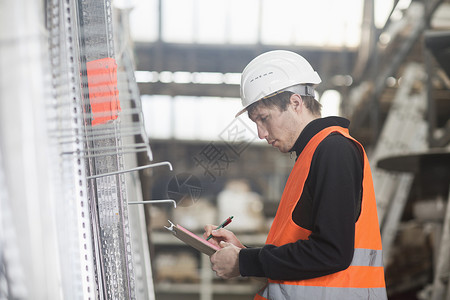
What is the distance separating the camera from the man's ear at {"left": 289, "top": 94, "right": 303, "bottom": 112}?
1938 millimetres

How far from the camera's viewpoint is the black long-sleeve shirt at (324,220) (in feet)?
5.36

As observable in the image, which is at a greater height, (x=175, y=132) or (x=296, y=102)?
(x=296, y=102)

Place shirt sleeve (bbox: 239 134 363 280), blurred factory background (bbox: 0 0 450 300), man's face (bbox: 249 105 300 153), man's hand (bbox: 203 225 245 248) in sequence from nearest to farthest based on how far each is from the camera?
blurred factory background (bbox: 0 0 450 300) < shirt sleeve (bbox: 239 134 363 280) < man's face (bbox: 249 105 300 153) < man's hand (bbox: 203 225 245 248)

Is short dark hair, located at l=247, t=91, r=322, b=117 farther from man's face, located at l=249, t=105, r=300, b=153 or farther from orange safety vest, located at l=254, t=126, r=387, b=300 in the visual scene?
orange safety vest, located at l=254, t=126, r=387, b=300

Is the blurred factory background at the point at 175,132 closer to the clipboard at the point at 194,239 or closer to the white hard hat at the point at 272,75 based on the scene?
the clipboard at the point at 194,239

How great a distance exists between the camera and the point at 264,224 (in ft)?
34.0

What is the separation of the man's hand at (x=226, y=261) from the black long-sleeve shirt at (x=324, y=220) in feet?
0.16

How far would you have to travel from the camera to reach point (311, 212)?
1772mm

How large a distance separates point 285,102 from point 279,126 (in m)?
0.10

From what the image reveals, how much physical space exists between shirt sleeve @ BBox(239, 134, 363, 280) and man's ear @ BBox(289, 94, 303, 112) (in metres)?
0.24

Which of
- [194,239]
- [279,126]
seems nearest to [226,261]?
[194,239]

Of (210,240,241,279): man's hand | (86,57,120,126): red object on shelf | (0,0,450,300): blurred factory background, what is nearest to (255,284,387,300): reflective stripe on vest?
(210,240,241,279): man's hand

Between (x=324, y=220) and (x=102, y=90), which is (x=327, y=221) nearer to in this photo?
(x=324, y=220)

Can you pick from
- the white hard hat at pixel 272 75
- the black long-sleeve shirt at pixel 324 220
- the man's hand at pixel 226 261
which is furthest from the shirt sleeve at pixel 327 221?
the white hard hat at pixel 272 75
